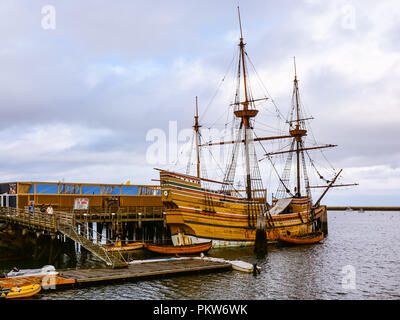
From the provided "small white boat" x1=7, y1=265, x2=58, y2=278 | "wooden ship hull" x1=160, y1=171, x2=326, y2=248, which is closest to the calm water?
"small white boat" x1=7, y1=265, x2=58, y2=278

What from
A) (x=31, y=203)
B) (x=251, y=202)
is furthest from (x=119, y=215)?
(x=251, y=202)

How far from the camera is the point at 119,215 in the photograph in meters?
43.3

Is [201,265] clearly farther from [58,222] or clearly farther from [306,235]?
[306,235]

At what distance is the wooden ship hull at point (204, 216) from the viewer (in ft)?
132

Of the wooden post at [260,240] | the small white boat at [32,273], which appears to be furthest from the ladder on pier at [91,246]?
the wooden post at [260,240]

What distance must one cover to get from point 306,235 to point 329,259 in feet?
56.7

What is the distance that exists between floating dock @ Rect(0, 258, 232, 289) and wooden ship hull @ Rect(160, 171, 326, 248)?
854 centimetres

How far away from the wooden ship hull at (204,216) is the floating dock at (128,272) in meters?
8.54

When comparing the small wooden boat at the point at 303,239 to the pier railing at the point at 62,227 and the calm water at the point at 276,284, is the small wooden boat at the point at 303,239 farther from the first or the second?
the pier railing at the point at 62,227

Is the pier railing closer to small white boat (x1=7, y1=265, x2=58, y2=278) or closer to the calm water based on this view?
the calm water

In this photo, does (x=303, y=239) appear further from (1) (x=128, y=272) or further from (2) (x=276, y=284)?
(1) (x=128, y=272)

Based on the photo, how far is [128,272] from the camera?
2600 centimetres

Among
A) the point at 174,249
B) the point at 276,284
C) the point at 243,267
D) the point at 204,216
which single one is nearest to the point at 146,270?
the point at 243,267

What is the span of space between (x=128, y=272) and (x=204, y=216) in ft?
55.4
